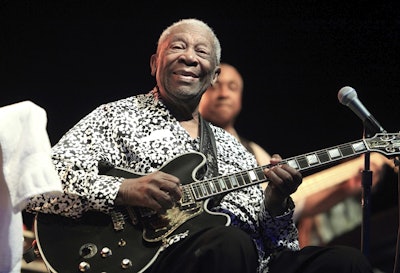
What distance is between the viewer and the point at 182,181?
2.27m

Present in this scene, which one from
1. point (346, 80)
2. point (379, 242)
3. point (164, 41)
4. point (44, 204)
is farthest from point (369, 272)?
point (346, 80)

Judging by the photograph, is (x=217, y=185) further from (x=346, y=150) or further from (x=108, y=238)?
(x=346, y=150)

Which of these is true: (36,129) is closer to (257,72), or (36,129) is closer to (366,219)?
(366,219)

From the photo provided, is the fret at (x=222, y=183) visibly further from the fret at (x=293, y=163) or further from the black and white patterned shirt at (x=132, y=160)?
the fret at (x=293, y=163)

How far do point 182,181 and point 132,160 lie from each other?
244 millimetres

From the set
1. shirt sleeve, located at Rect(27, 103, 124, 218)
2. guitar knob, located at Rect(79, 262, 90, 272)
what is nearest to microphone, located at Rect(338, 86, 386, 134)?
shirt sleeve, located at Rect(27, 103, 124, 218)

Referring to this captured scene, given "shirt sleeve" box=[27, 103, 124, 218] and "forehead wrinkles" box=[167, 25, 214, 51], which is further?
"forehead wrinkles" box=[167, 25, 214, 51]

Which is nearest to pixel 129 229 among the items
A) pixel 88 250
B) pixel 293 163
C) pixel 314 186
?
pixel 88 250

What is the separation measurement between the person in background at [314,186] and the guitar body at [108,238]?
1.39 m

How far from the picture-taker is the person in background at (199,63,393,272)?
3.54 m

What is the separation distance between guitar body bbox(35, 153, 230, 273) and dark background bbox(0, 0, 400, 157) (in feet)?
4.07

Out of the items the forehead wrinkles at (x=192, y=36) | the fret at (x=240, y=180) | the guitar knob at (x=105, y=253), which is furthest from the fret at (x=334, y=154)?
the guitar knob at (x=105, y=253)

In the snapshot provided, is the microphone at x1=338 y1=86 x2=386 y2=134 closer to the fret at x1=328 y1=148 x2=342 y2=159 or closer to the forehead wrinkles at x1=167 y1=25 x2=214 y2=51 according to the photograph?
the fret at x1=328 y1=148 x2=342 y2=159

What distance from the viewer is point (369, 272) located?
2.11m
